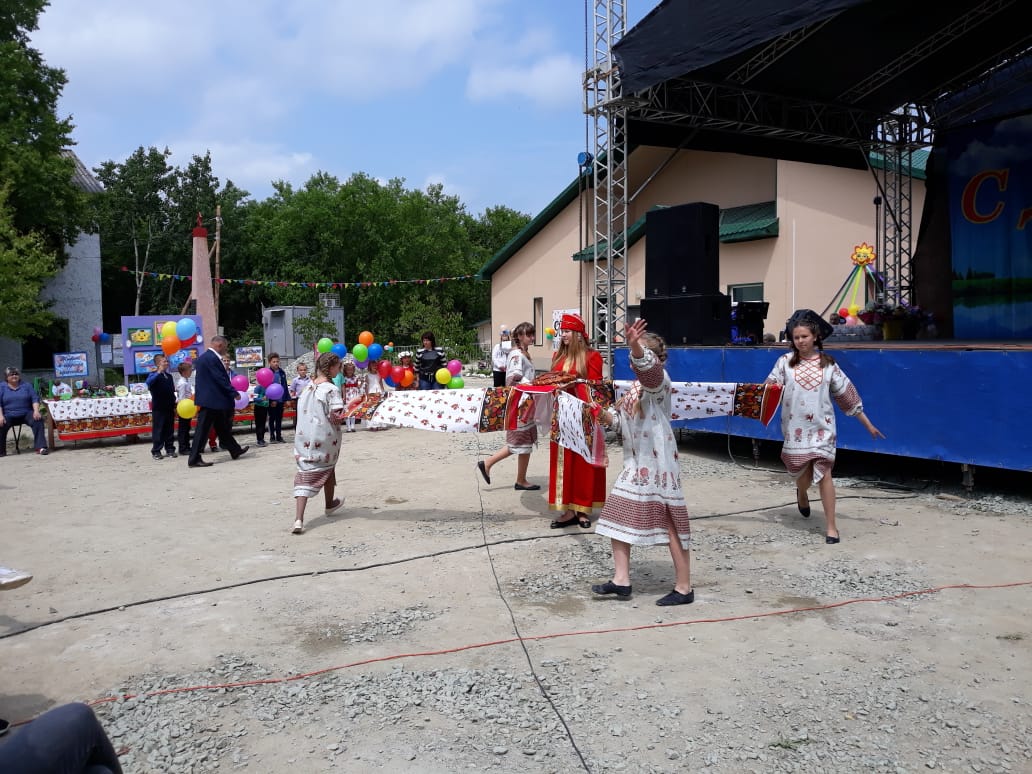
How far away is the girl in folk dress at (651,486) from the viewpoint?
4.43 metres

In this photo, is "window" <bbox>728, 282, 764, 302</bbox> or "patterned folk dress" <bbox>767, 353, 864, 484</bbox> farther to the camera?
"window" <bbox>728, 282, 764, 302</bbox>

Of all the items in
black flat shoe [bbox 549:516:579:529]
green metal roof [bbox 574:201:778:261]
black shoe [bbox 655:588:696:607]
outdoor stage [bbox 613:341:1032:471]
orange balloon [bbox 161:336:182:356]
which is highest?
green metal roof [bbox 574:201:778:261]

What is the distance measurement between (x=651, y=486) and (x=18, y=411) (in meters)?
11.7

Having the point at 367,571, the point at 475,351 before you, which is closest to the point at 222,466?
the point at 367,571

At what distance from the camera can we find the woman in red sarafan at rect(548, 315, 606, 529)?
588 cm

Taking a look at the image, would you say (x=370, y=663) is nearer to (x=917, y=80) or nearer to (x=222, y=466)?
(x=222, y=466)

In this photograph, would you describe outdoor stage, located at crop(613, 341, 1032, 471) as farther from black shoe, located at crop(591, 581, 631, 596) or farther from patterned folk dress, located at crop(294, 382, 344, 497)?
patterned folk dress, located at crop(294, 382, 344, 497)

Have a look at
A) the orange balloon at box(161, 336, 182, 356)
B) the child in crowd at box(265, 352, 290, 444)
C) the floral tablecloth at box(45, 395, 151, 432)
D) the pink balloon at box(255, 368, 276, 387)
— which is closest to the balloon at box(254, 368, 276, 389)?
the pink balloon at box(255, 368, 276, 387)

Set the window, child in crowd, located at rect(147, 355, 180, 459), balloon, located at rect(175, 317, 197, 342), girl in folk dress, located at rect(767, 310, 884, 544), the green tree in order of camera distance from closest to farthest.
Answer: girl in folk dress, located at rect(767, 310, 884, 544)
child in crowd, located at rect(147, 355, 180, 459)
balloon, located at rect(175, 317, 197, 342)
the green tree
the window

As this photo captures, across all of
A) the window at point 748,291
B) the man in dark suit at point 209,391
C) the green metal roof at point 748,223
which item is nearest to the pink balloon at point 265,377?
the man in dark suit at point 209,391

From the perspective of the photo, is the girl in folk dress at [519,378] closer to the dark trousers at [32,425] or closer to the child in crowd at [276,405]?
the child in crowd at [276,405]

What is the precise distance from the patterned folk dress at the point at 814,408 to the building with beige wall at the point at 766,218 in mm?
9277

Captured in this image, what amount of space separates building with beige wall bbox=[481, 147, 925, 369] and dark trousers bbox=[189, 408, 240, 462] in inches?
287

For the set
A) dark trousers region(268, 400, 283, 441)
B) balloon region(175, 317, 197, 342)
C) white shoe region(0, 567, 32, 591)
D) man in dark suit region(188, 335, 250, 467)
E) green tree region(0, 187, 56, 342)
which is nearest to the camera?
white shoe region(0, 567, 32, 591)
